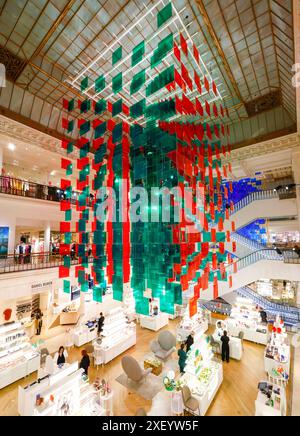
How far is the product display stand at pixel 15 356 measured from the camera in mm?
6414

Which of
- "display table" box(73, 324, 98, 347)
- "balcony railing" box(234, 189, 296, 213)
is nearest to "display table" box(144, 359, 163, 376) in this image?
"display table" box(73, 324, 98, 347)

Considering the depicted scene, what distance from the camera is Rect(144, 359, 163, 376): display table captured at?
6.91 metres

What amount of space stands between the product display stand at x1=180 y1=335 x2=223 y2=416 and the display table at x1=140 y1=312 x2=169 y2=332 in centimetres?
387

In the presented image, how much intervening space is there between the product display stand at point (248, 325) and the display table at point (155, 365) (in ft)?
11.9

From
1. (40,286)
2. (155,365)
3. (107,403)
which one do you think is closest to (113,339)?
(155,365)

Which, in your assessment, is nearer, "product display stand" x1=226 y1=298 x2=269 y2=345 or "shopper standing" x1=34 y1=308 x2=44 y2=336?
"product display stand" x1=226 y1=298 x2=269 y2=345

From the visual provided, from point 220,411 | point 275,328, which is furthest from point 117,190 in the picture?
point 275,328

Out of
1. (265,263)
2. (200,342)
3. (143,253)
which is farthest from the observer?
(265,263)

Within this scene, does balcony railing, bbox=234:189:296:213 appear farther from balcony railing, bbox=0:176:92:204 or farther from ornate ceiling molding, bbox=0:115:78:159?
ornate ceiling molding, bbox=0:115:78:159

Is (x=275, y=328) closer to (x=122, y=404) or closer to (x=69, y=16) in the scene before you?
(x=122, y=404)

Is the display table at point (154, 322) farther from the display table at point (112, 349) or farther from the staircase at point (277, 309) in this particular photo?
the staircase at point (277, 309)

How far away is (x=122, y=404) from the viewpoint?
554cm

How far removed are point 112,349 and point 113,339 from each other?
43cm

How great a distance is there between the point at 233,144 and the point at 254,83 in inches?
97.1
